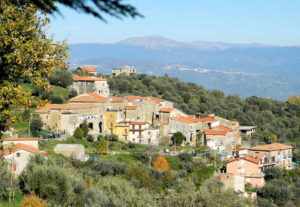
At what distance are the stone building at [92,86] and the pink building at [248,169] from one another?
64.8 feet

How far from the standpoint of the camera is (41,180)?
742 inches

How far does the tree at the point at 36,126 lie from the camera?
117 feet

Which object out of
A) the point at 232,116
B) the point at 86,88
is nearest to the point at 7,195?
the point at 86,88

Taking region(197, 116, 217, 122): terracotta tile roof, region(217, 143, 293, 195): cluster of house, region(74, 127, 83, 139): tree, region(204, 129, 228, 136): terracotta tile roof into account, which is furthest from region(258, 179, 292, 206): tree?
region(74, 127, 83, 139): tree

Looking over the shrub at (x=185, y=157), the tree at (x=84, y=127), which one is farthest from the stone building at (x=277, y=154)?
the tree at (x=84, y=127)

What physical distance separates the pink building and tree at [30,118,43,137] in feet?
57.3

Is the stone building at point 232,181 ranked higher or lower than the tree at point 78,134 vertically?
lower

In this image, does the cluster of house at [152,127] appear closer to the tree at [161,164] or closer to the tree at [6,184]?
the tree at [161,164]

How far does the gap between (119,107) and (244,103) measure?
39099 millimetres

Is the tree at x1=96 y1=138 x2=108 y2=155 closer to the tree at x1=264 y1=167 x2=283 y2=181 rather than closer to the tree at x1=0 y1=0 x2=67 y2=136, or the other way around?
the tree at x1=264 y1=167 x2=283 y2=181

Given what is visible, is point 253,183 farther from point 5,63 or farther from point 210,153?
point 5,63

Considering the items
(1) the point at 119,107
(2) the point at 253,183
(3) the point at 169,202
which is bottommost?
(2) the point at 253,183

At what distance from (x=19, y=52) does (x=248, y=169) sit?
35.1 meters

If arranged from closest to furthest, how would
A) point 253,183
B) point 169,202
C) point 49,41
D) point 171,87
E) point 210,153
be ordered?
point 49,41
point 169,202
point 253,183
point 210,153
point 171,87
